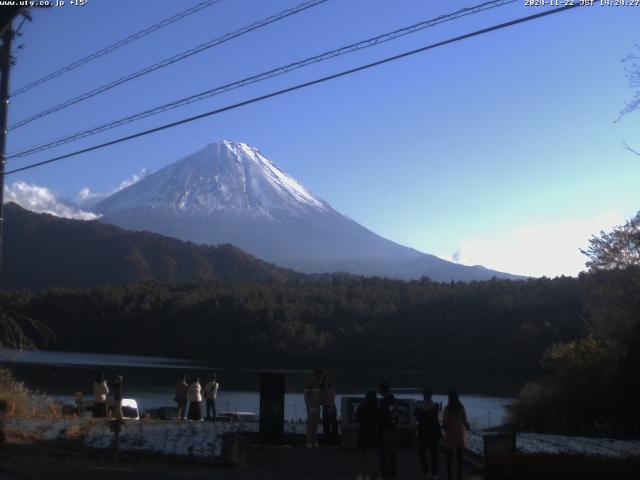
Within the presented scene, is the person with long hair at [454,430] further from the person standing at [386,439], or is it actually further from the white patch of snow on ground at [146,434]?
the white patch of snow on ground at [146,434]

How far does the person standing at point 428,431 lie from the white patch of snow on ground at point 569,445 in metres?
2.56

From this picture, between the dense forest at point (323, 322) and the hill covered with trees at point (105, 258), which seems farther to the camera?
the hill covered with trees at point (105, 258)

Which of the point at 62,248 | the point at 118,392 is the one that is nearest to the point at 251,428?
the point at 118,392

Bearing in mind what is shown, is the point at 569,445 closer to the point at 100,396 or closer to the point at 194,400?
the point at 194,400

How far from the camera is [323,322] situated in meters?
88.0

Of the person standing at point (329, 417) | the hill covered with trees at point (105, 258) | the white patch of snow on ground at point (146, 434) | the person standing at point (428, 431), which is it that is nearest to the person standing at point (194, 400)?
the white patch of snow on ground at point (146, 434)

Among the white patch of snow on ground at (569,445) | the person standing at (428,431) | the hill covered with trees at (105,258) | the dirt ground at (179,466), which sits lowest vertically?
the dirt ground at (179,466)

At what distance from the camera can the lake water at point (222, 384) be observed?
4006cm

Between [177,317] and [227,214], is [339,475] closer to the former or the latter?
[177,317]

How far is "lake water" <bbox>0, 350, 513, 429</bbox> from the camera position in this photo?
1577 inches

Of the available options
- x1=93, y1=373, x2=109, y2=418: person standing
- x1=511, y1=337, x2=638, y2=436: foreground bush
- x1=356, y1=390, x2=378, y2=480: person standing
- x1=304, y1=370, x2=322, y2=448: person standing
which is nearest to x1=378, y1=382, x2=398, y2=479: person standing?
x1=356, y1=390, x2=378, y2=480: person standing

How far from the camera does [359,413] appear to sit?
1225cm

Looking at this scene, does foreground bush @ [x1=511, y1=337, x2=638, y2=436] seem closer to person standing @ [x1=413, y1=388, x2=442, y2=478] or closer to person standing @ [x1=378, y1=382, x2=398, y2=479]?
person standing @ [x1=413, y1=388, x2=442, y2=478]

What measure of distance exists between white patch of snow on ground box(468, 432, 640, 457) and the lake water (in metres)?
15.5
